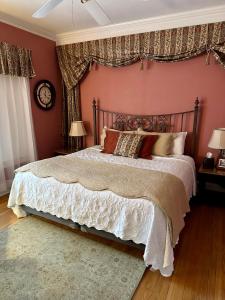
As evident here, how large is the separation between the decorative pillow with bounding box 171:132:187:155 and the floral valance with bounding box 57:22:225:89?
110cm

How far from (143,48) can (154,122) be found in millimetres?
1181

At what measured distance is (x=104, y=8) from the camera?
285 centimetres

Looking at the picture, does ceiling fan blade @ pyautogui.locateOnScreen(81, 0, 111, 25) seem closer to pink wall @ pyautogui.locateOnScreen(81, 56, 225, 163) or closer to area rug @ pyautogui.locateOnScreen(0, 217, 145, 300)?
pink wall @ pyautogui.locateOnScreen(81, 56, 225, 163)

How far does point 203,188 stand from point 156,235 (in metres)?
1.60

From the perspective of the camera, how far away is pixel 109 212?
6.56 ft

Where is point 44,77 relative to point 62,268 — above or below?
above

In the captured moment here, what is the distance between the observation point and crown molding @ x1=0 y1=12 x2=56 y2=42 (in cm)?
308

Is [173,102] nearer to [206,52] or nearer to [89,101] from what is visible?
[206,52]

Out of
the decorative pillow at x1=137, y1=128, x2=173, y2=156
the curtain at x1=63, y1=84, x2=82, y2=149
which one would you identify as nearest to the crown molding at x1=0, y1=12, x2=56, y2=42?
the curtain at x1=63, y1=84, x2=82, y2=149

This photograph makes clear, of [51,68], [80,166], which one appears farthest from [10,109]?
[80,166]

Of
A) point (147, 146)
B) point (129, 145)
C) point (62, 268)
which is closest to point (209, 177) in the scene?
point (147, 146)

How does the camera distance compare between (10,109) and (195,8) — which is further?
(10,109)

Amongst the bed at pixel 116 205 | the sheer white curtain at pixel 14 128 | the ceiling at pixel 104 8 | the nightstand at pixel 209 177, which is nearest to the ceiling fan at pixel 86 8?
the ceiling at pixel 104 8

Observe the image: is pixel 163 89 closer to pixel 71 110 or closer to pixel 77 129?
pixel 77 129
